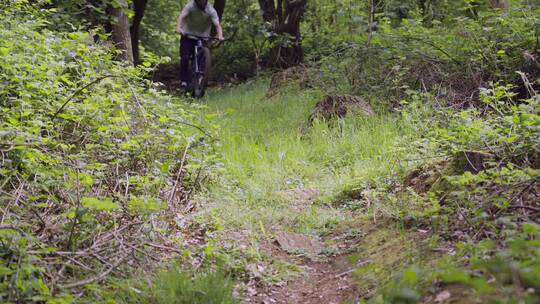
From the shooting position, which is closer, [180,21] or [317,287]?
[317,287]

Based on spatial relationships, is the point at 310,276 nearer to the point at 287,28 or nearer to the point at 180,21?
the point at 180,21

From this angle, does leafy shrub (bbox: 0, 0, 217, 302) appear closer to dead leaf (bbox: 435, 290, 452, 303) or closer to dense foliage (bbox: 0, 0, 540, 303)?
dense foliage (bbox: 0, 0, 540, 303)

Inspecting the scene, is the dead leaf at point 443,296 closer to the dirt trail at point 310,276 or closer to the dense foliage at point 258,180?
the dense foliage at point 258,180

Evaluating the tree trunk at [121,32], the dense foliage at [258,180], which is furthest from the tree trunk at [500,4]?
the tree trunk at [121,32]

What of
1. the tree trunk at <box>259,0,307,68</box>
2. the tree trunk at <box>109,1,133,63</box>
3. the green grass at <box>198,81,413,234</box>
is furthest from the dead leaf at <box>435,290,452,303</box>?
the tree trunk at <box>259,0,307,68</box>

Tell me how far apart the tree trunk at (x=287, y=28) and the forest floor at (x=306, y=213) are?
6.97 m

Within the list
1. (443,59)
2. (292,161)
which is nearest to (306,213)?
(292,161)

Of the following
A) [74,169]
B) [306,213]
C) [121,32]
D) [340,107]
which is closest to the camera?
[74,169]

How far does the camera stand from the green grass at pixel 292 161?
418cm

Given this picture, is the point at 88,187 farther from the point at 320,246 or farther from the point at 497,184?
the point at 497,184

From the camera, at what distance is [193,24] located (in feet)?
36.0

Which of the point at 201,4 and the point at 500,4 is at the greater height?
the point at 500,4

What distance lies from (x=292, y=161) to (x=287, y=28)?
9083 millimetres

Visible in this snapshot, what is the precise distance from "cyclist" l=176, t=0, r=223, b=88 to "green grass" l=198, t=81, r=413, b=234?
3.46 meters
